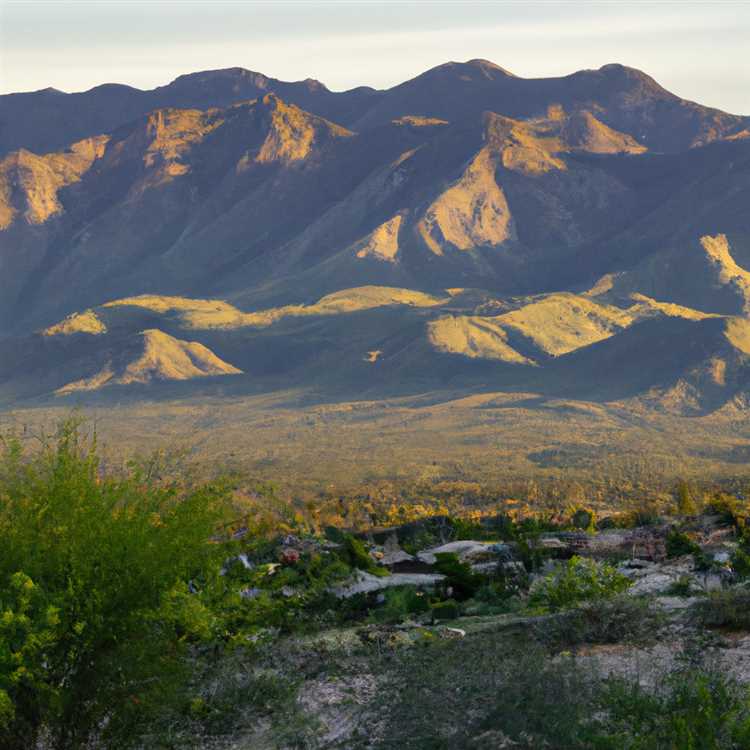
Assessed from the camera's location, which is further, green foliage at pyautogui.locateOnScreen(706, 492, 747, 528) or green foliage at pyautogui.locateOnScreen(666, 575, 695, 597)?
green foliage at pyautogui.locateOnScreen(706, 492, 747, 528)

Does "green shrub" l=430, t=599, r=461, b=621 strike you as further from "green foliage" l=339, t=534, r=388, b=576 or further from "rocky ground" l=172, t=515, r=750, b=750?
"green foliage" l=339, t=534, r=388, b=576

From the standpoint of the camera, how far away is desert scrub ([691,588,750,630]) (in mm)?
18188

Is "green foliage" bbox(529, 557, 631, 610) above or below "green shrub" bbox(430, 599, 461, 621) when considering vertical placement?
above

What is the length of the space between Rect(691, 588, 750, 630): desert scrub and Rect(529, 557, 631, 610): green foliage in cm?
132

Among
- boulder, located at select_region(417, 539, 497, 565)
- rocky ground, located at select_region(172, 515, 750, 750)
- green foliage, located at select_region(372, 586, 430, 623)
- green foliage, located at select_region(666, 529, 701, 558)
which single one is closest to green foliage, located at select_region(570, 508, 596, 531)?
boulder, located at select_region(417, 539, 497, 565)

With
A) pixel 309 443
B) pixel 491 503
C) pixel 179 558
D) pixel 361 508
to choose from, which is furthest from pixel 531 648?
pixel 309 443

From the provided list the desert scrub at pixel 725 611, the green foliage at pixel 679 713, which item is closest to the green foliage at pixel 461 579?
the desert scrub at pixel 725 611

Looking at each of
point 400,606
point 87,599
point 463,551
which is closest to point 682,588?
point 400,606

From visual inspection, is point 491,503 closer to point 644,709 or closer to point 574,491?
point 574,491

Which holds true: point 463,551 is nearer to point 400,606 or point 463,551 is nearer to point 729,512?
point 400,606

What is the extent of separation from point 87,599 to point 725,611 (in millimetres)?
7923

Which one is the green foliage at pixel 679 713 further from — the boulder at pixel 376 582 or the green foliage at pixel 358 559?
the green foliage at pixel 358 559

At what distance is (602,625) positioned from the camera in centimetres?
1833

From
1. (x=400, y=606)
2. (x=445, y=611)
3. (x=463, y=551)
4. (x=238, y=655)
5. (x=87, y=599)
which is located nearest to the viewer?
(x=87, y=599)
